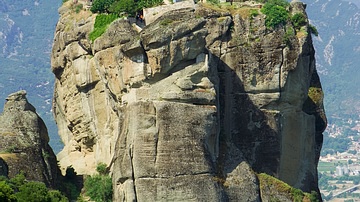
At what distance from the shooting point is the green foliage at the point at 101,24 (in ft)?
213

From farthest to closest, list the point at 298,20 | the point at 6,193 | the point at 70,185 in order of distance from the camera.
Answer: the point at 298,20
the point at 70,185
the point at 6,193

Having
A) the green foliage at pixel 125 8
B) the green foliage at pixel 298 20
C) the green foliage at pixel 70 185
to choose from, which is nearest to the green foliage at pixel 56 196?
the green foliage at pixel 70 185

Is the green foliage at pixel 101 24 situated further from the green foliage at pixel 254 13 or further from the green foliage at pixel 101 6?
the green foliage at pixel 254 13

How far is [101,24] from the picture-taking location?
6588 centimetres

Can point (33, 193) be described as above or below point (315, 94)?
below

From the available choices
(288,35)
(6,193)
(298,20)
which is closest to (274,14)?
(288,35)

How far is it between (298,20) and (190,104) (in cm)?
1179

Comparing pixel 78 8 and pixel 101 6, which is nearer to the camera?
pixel 101 6

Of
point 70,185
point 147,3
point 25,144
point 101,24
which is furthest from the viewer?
point 147,3

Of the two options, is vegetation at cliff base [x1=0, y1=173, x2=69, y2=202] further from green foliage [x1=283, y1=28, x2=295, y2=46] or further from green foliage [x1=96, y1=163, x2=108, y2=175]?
green foliage [x1=283, y1=28, x2=295, y2=46]

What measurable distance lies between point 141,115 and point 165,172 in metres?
2.69

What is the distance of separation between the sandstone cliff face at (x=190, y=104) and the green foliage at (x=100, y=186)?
2.73ft

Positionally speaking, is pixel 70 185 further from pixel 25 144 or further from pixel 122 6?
pixel 122 6

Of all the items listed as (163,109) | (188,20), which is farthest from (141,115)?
(188,20)
